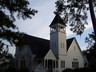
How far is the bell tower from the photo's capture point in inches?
1420

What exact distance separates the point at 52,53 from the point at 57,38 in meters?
3.75

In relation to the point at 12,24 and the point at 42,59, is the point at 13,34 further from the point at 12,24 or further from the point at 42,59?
the point at 42,59

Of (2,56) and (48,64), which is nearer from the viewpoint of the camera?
(2,56)

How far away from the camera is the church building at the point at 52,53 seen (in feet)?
105

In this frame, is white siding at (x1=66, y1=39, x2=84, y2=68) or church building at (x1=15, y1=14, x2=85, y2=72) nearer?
church building at (x1=15, y1=14, x2=85, y2=72)

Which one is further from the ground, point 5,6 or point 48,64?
point 5,6

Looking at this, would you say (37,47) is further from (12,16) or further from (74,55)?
(12,16)

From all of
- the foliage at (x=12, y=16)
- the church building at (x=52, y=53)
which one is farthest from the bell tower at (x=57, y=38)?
the foliage at (x=12, y=16)

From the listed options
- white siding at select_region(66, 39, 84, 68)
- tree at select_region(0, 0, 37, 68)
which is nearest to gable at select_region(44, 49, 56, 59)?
white siding at select_region(66, 39, 84, 68)

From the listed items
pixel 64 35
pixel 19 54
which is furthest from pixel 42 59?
pixel 64 35

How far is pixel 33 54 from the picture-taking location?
31438 mm

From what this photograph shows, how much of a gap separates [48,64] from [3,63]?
1899cm

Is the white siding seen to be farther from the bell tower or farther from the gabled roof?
the gabled roof

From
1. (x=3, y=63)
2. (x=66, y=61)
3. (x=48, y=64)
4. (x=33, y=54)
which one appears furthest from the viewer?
(x=66, y=61)
